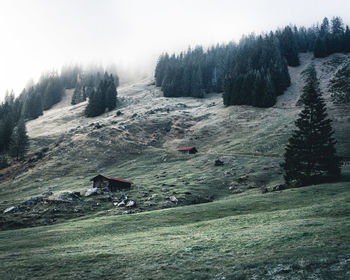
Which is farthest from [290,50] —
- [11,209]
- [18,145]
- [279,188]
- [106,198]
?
[11,209]

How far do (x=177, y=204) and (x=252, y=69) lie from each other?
4697 inches

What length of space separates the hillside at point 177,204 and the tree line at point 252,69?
27.2ft

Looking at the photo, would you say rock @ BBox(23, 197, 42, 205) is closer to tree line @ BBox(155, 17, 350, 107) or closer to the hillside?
the hillside

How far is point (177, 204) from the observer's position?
41906 millimetres

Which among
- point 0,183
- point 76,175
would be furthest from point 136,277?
point 0,183

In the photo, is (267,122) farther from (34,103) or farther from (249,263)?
(34,103)

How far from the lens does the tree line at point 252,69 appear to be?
126312 mm

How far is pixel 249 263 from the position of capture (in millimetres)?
11547

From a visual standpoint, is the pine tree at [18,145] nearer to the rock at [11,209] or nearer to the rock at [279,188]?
the rock at [11,209]

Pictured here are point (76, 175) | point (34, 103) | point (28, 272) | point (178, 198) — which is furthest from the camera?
point (34, 103)

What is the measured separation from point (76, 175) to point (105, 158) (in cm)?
1344

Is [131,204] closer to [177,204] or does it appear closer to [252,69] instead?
[177,204]

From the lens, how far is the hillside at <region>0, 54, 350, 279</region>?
12.7m

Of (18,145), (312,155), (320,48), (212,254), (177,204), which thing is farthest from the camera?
(320,48)
